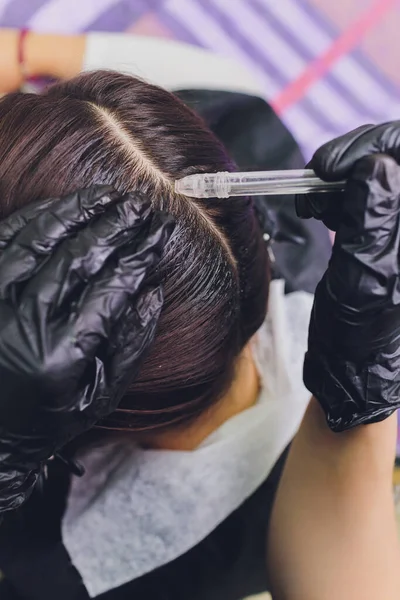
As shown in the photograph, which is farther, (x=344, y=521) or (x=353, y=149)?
(x=344, y=521)

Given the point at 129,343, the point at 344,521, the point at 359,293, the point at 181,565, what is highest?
the point at 359,293

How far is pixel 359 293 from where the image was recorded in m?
0.55

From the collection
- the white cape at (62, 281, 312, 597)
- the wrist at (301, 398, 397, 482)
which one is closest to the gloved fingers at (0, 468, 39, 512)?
the white cape at (62, 281, 312, 597)

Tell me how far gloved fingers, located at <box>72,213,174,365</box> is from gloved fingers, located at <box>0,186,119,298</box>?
46 millimetres

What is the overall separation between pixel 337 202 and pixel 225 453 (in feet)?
1.52

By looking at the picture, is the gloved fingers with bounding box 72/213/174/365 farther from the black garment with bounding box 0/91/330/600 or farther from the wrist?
the black garment with bounding box 0/91/330/600

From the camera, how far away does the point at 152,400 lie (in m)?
0.70

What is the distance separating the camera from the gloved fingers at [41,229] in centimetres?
52

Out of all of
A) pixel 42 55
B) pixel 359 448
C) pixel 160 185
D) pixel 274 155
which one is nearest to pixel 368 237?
pixel 160 185

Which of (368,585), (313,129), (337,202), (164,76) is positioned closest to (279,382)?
(368,585)

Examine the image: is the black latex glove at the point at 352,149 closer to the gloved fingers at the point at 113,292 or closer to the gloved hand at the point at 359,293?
the gloved hand at the point at 359,293

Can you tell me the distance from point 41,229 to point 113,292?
0.08 meters

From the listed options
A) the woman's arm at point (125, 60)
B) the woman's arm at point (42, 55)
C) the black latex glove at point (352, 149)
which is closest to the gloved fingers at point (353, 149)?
the black latex glove at point (352, 149)

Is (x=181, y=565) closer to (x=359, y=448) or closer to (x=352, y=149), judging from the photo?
(x=359, y=448)
